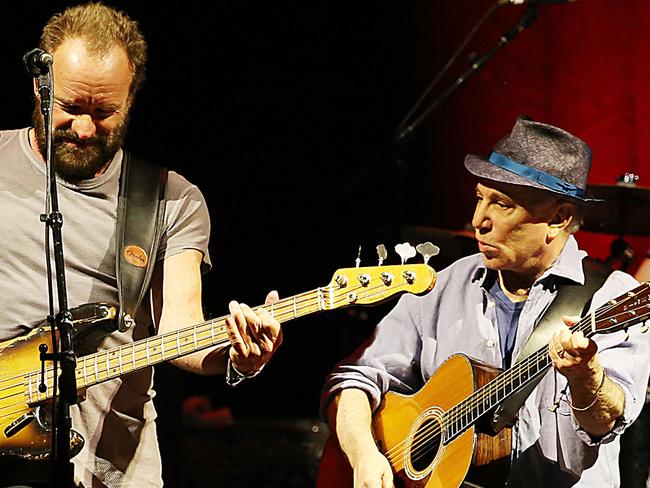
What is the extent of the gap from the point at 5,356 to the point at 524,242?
65.5 inches

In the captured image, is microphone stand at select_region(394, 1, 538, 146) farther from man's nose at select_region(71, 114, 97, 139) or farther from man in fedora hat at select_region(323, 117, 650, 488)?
man's nose at select_region(71, 114, 97, 139)

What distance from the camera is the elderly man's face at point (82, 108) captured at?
324 centimetres

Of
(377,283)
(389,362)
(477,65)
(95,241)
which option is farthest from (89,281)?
(477,65)

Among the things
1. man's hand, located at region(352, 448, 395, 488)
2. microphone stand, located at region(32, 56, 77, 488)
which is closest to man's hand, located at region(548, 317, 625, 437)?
man's hand, located at region(352, 448, 395, 488)

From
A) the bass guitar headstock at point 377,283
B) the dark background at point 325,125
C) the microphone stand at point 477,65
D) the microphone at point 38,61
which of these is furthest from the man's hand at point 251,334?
the microphone stand at point 477,65

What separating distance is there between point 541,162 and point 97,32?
151 centimetres

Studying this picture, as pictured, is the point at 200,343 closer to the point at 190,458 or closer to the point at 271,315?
the point at 271,315

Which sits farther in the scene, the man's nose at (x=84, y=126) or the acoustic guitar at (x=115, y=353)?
the man's nose at (x=84, y=126)

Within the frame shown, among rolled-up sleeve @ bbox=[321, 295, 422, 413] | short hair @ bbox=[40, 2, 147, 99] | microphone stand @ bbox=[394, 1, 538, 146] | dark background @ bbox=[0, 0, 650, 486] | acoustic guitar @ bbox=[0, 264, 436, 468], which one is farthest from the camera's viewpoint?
dark background @ bbox=[0, 0, 650, 486]

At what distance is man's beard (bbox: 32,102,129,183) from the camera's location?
325 cm

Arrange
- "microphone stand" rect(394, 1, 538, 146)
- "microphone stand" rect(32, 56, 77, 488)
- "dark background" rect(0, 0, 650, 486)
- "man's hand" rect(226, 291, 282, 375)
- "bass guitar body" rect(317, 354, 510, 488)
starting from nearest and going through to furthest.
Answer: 1. "microphone stand" rect(32, 56, 77, 488)
2. "man's hand" rect(226, 291, 282, 375)
3. "bass guitar body" rect(317, 354, 510, 488)
4. "microphone stand" rect(394, 1, 538, 146)
5. "dark background" rect(0, 0, 650, 486)

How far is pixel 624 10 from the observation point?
5.16 m

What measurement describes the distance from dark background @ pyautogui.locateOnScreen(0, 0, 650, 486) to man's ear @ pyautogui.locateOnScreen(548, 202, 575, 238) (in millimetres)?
1486

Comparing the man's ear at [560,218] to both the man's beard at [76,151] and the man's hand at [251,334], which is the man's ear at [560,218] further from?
the man's beard at [76,151]
